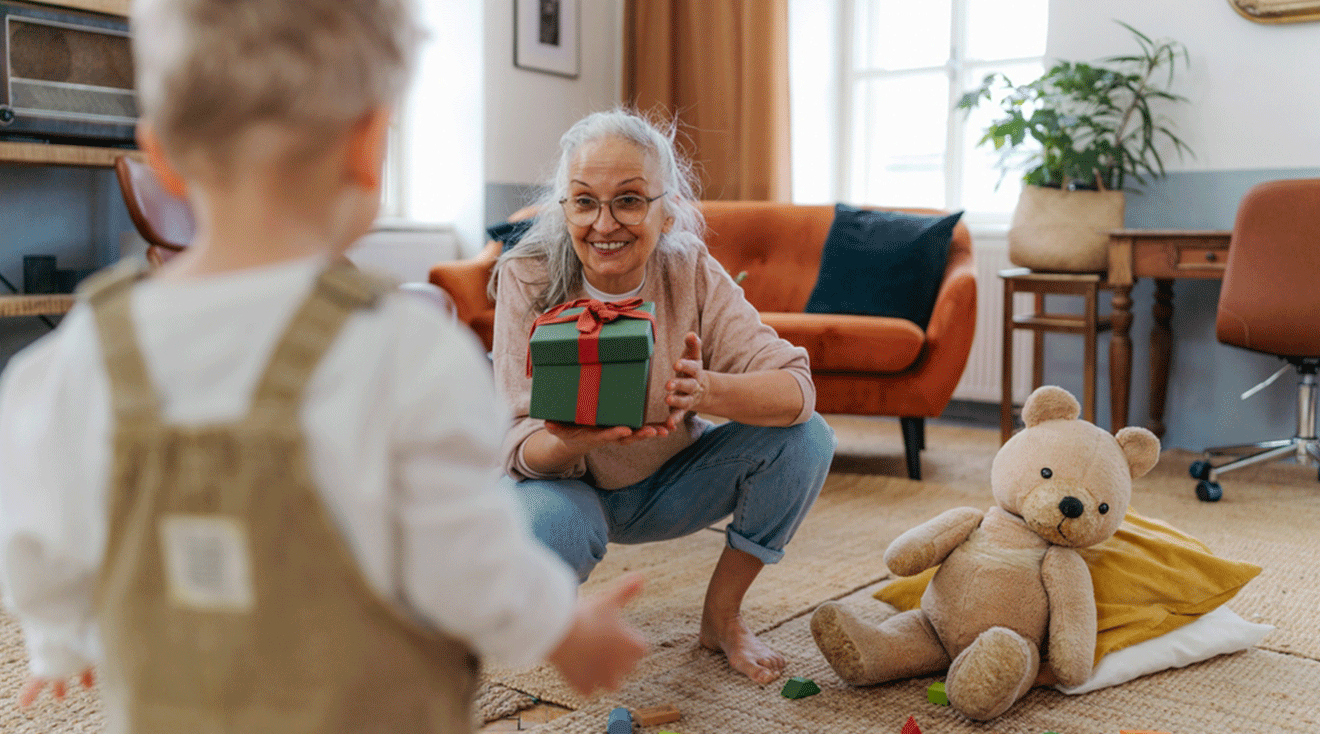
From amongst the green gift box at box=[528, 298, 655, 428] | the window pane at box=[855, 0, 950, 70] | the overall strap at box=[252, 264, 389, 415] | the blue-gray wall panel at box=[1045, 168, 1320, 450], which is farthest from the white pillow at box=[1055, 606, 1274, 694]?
the window pane at box=[855, 0, 950, 70]

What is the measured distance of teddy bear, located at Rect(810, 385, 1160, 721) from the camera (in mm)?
1497

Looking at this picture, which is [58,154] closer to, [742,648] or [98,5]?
[98,5]

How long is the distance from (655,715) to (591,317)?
1.80 feet

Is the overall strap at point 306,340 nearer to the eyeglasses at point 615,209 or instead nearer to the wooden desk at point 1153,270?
the eyeglasses at point 615,209

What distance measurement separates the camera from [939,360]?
10.1ft

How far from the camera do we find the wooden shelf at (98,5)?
Answer: 2803mm

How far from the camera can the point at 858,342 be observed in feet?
10.1

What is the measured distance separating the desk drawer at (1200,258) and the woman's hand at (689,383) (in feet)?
7.60

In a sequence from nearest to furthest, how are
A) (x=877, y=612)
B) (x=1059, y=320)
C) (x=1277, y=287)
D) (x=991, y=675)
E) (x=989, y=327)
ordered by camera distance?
(x=991, y=675)
(x=877, y=612)
(x=1277, y=287)
(x=1059, y=320)
(x=989, y=327)

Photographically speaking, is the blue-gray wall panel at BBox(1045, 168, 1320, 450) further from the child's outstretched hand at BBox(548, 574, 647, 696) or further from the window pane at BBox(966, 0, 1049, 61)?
the child's outstretched hand at BBox(548, 574, 647, 696)

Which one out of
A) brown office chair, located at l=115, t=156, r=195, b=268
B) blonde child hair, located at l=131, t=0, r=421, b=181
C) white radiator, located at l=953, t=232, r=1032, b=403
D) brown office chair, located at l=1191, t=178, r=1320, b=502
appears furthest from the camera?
white radiator, located at l=953, t=232, r=1032, b=403

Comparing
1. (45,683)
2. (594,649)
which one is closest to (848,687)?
(594,649)

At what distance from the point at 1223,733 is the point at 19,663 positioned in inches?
69.5

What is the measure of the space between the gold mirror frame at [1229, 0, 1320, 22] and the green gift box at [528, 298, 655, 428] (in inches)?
123
